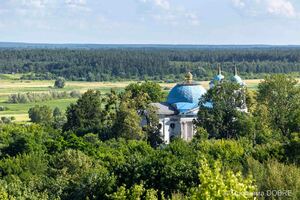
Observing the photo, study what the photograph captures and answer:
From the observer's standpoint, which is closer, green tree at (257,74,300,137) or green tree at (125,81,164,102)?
green tree at (257,74,300,137)

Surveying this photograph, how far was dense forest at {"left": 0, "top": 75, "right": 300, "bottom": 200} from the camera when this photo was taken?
3062 cm

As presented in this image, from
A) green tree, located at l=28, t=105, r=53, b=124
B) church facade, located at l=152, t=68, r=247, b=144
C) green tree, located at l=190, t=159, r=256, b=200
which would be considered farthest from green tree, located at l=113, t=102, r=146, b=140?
green tree, located at l=190, t=159, r=256, b=200

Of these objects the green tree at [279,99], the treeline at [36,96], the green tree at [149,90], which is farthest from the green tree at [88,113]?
the treeline at [36,96]

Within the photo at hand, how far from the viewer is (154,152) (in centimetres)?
4944

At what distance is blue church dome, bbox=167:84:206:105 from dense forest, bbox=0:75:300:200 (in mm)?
3088

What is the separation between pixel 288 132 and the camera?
57.5 meters

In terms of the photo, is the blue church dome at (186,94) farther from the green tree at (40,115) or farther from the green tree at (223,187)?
the green tree at (223,187)

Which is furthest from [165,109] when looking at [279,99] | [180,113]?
[279,99]

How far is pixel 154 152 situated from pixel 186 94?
19.1 m

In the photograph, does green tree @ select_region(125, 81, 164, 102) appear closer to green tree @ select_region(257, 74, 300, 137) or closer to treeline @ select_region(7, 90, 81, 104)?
green tree @ select_region(257, 74, 300, 137)

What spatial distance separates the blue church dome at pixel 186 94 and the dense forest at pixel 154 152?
309 centimetres

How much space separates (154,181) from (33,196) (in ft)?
21.3

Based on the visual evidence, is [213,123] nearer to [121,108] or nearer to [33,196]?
[121,108]

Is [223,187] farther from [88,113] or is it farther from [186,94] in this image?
[88,113]
